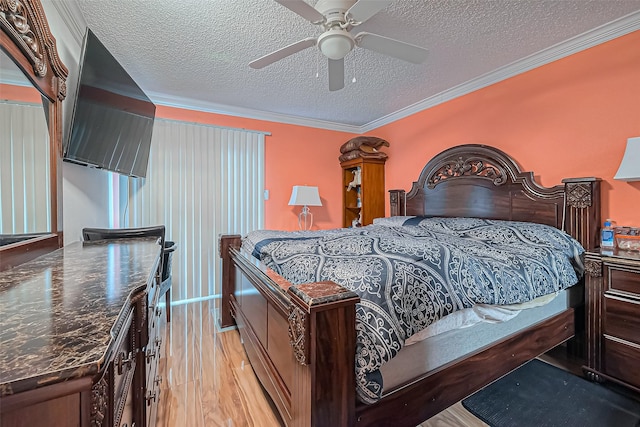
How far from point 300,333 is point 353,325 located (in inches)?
7.6

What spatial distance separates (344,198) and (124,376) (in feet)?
12.8

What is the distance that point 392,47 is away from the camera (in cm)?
A: 180

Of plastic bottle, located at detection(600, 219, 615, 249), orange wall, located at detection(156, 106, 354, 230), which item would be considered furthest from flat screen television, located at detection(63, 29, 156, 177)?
plastic bottle, located at detection(600, 219, 615, 249)

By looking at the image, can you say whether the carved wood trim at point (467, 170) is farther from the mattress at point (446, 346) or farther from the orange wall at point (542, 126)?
the mattress at point (446, 346)

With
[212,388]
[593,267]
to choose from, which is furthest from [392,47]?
[212,388]

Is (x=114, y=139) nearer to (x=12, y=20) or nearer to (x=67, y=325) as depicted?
(x=12, y=20)

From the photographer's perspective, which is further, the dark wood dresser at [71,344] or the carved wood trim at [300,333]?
the carved wood trim at [300,333]

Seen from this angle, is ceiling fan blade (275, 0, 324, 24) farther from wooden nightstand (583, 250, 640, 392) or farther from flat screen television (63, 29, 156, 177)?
wooden nightstand (583, 250, 640, 392)

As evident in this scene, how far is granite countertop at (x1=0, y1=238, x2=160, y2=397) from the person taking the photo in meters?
0.40

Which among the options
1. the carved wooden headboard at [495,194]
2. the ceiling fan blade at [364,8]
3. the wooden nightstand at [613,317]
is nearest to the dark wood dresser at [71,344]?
the ceiling fan blade at [364,8]

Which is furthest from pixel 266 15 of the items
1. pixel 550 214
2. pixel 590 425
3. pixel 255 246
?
pixel 590 425

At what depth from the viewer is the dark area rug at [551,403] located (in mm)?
1472

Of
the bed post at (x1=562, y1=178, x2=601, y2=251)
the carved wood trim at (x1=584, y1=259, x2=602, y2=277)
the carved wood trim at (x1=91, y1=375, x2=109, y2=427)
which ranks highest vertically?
the bed post at (x1=562, y1=178, x2=601, y2=251)

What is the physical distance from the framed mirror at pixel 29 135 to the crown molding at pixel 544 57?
3332 millimetres
